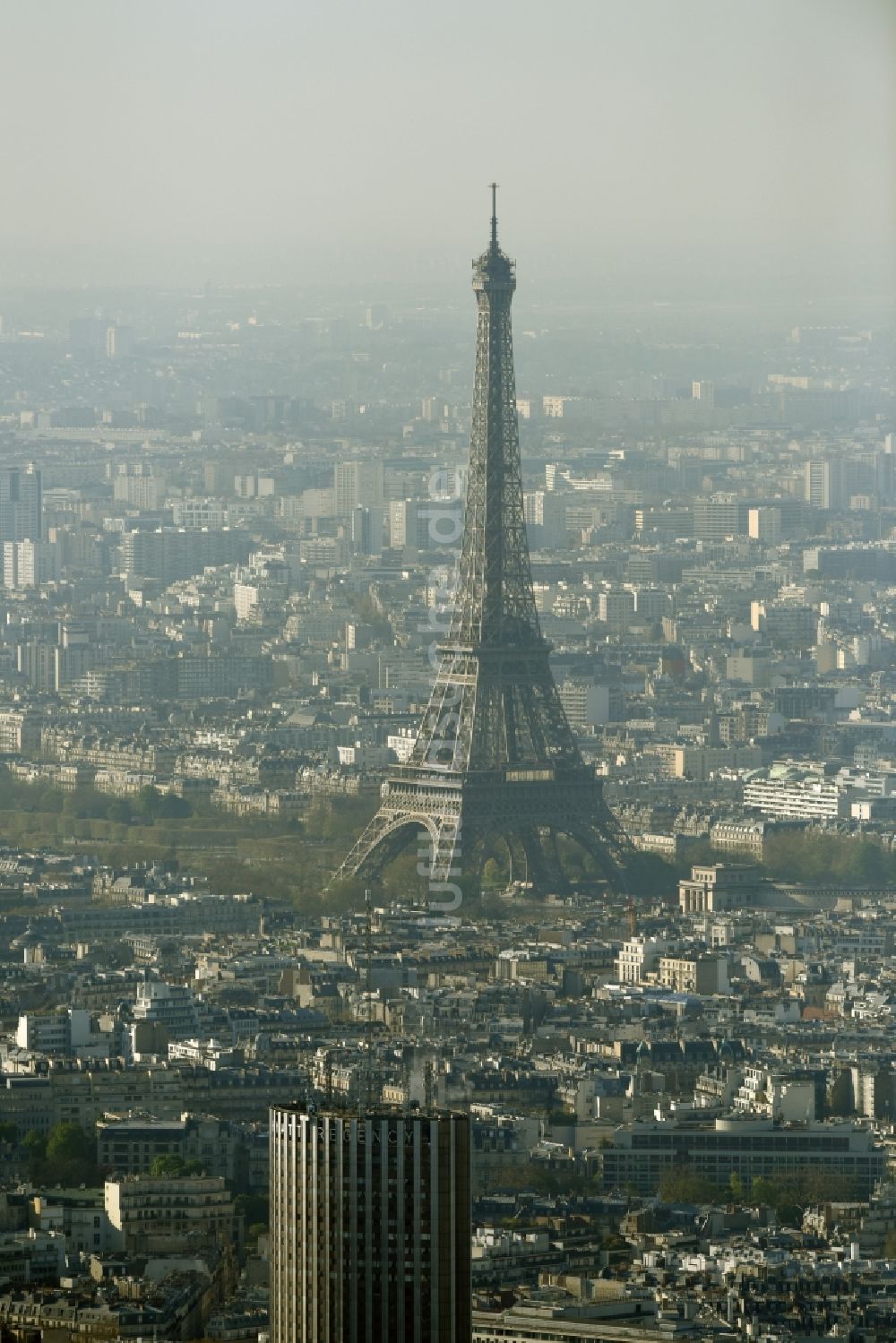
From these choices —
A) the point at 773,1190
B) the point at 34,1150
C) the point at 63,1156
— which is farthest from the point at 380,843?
the point at 773,1190

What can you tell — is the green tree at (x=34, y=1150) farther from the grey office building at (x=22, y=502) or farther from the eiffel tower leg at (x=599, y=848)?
the grey office building at (x=22, y=502)

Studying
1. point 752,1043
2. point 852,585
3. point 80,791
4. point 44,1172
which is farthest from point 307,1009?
point 852,585

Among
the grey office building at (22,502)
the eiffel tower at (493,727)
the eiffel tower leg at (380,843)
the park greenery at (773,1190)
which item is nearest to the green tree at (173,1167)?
the park greenery at (773,1190)

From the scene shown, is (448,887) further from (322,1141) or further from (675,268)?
(322,1141)

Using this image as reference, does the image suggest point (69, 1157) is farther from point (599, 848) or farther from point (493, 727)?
point (493, 727)

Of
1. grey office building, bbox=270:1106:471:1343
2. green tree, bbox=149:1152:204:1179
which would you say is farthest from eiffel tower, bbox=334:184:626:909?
grey office building, bbox=270:1106:471:1343
